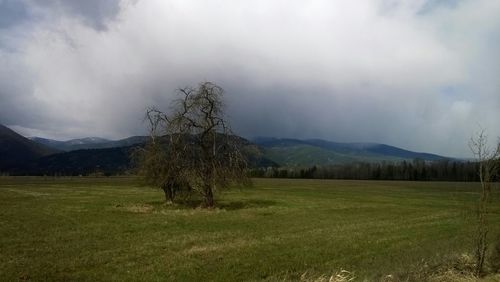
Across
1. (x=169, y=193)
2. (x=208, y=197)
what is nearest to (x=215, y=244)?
(x=208, y=197)

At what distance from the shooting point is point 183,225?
30875mm

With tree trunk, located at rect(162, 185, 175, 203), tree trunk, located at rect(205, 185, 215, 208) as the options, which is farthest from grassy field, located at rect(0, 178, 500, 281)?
tree trunk, located at rect(162, 185, 175, 203)

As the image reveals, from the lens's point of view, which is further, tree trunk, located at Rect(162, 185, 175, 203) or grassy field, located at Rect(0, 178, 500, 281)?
tree trunk, located at Rect(162, 185, 175, 203)

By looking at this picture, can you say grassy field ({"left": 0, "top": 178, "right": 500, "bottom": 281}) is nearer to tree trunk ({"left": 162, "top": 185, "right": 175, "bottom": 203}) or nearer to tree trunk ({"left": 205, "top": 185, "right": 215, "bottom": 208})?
tree trunk ({"left": 205, "top": 185, "right": 215, "bottom": 208})

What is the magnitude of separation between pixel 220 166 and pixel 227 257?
2294cm

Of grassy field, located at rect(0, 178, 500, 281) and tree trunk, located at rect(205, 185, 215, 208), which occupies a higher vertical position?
tree trunk, located at rect(205, 185, 215, 208)

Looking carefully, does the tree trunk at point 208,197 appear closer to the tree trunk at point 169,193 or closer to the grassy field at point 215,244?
the grassy field at point 215,244

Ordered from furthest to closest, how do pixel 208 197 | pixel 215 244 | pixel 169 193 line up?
pixel 169 193 → pixel 208 197 → pixel 215 244

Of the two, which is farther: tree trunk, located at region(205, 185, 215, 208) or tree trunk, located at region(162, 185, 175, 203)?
tree trunk, located at region(162, 185, 175, 203)

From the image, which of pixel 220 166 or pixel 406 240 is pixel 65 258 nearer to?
pixel 406 240

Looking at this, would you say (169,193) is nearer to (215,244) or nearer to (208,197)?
(208,197)

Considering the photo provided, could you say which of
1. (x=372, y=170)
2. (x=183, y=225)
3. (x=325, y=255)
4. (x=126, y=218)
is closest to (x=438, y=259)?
(x=325, y=255)

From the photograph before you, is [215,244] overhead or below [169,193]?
below

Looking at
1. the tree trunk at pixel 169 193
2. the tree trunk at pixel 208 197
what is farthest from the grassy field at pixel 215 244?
the tree trunk at pixel 169 193
